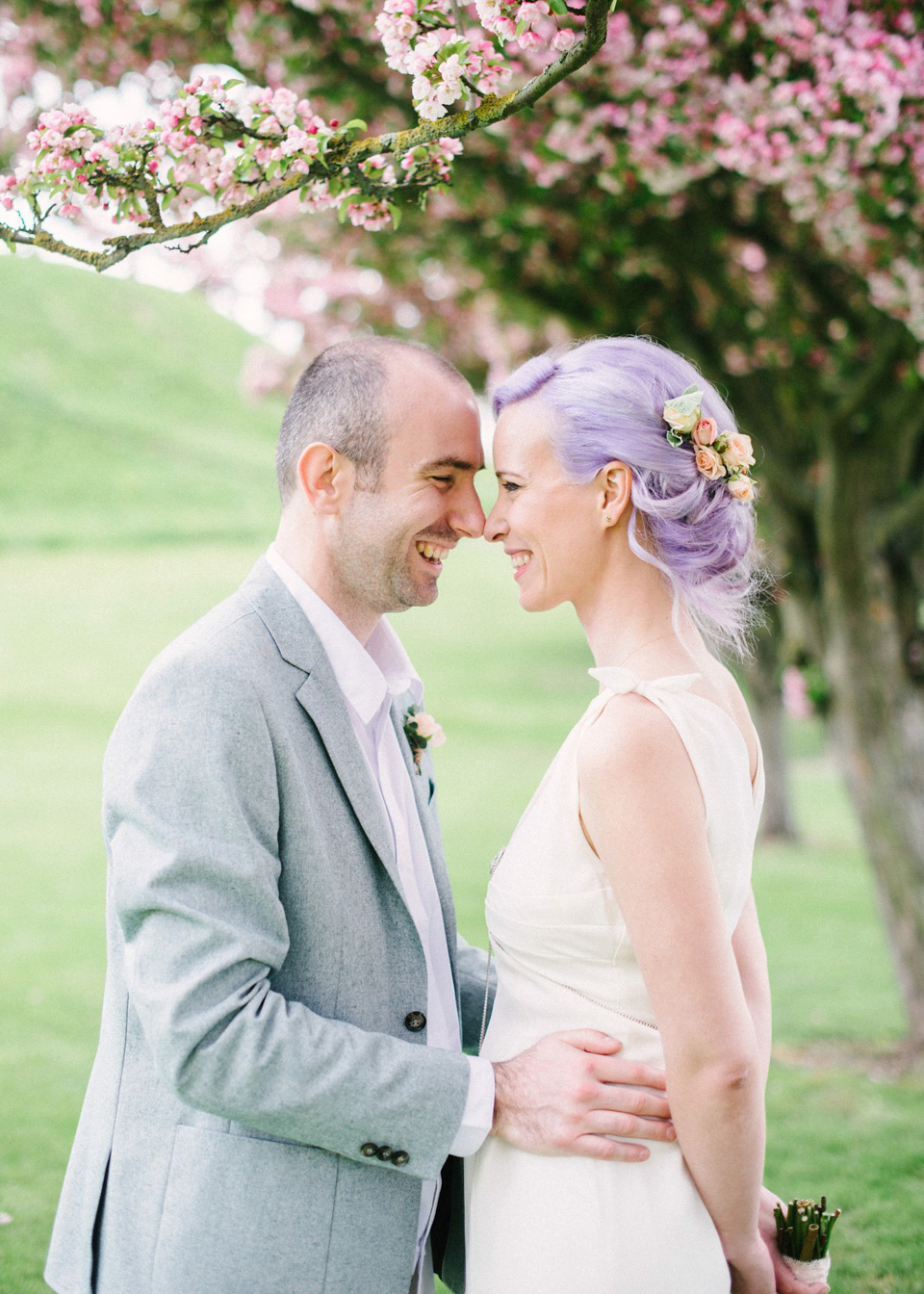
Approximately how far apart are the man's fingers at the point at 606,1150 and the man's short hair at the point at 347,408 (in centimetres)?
136

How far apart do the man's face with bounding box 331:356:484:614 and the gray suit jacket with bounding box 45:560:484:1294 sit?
10.3 inches

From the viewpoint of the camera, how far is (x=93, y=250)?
91.4 inches

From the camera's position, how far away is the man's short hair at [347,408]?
2.55m

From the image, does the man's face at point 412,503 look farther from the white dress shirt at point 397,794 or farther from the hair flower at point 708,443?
the hair flower at point 708,443

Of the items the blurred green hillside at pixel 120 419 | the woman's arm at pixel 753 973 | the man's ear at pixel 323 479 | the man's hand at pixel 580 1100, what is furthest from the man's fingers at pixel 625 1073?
the blurred green hillside at pixel 120 419

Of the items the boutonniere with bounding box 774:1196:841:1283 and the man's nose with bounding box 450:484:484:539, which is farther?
the man's nose with bounding box 450:484:484:539

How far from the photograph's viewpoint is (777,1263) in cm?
230

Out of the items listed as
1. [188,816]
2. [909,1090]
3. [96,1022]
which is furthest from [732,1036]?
[96,1022]

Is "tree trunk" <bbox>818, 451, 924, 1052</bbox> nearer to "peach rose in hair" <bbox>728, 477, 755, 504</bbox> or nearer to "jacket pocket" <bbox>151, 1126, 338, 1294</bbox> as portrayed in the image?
"peach rose in hair" <bbox>728, 477, 755, 504</bbox>

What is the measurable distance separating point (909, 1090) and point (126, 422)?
35.2m

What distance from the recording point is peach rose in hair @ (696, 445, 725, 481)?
2246 mm

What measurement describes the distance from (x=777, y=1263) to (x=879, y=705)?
4.28 m

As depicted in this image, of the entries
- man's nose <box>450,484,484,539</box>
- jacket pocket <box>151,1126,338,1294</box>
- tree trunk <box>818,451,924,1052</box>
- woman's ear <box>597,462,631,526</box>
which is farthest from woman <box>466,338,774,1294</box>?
tree trunk <box>818,451,924,1052</box>

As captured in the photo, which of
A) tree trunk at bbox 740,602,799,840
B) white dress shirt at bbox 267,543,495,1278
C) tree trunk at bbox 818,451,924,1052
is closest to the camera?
white dress shirt at bbox 267,543,495,1278
